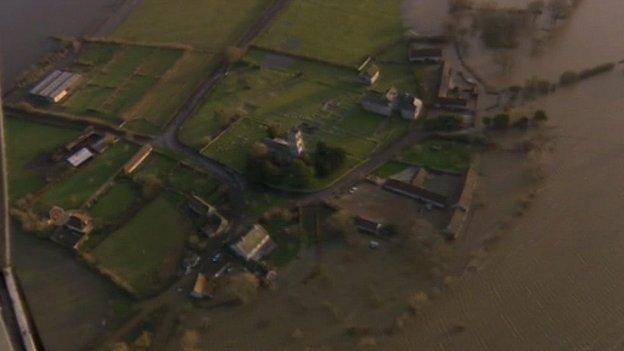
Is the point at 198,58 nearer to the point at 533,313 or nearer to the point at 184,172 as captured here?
the point at 184,172

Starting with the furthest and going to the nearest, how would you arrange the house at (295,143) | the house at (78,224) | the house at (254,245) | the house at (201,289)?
the house at (295,143)
the house at (78,224)
the house at (254,245)
the house at (201,289)

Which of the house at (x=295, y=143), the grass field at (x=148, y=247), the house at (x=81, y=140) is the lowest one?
the grass field at (x=148, y=247)

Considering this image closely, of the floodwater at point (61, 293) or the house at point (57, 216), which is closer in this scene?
the floodwater at point (61, 293)

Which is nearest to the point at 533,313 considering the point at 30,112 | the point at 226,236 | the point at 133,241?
the point at 226,236

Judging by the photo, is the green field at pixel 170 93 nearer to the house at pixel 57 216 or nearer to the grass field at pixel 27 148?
the grass field at pixel 27 148

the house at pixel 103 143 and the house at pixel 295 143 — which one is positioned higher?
the house at pixel 295 143

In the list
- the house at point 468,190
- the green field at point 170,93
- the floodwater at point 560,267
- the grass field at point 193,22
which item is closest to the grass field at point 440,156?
the house at point 468,190

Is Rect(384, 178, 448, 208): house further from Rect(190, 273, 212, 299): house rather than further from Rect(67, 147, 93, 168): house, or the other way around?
Rect(67, 147, 93, 168): house

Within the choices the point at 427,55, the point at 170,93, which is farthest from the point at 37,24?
the point at 427,55

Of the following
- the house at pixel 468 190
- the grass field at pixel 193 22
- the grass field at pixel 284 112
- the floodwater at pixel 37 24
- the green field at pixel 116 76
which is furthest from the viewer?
the floodwater at pixel 37 24
